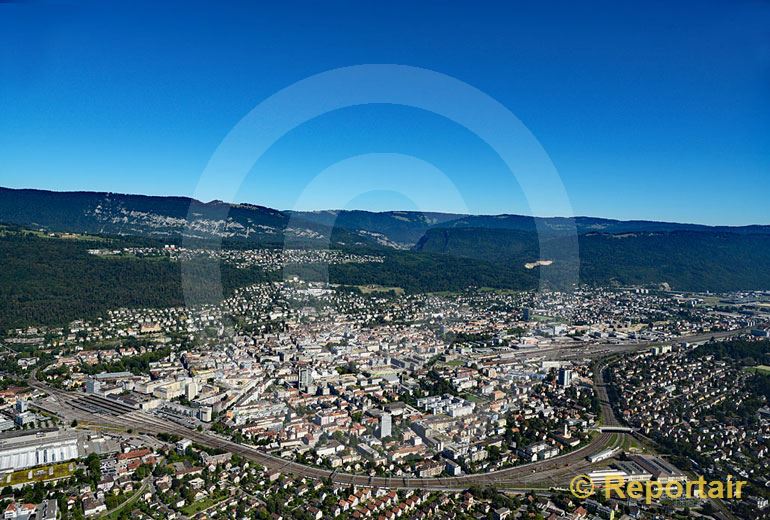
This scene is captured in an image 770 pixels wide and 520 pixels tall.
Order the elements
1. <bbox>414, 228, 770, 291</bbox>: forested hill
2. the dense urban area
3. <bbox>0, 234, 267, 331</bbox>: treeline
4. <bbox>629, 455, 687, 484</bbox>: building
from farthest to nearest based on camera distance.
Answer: <bbox>414, 228, 770, 291</bbox>: forested hill → <bbox>0, 234, 267, 331</bbox>: treeline → <bbox>629, 455, 687, 484</bbox>: building → the dense urban area

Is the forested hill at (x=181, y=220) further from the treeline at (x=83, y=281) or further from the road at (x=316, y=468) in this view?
the road at (x=316, y=468)

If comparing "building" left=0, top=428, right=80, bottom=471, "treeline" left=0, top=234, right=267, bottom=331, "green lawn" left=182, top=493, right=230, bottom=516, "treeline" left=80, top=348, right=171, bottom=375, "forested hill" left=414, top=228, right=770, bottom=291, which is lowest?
"green lawn" left=182, top=493, right=230, bottom=516

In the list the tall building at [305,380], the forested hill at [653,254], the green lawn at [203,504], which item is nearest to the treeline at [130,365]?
the tall building at [305,380]

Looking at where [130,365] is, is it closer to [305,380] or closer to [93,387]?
[93,387]

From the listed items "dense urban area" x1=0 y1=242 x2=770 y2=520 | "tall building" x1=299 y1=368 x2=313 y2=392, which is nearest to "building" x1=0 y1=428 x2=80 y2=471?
"dense urban area" x1=0 y1=242 x2=770 y2=520

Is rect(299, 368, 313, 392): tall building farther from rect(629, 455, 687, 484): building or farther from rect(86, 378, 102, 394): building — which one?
rect(629, 455, 687, 484): building

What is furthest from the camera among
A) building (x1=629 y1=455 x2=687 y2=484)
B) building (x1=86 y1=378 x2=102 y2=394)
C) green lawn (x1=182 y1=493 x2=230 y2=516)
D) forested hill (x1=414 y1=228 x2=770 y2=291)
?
forested hill (x1=414 y1=228 x2=770 y2=291)

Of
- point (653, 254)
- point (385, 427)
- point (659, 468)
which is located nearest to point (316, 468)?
point (385, 427)
